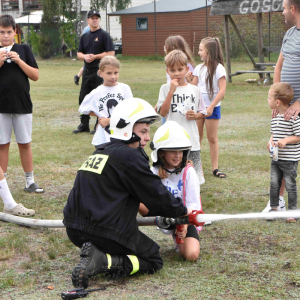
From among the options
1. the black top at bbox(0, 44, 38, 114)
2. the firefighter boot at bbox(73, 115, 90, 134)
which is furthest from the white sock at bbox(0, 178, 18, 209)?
the firefighter boot at bbox(73, 115, 90, 134)

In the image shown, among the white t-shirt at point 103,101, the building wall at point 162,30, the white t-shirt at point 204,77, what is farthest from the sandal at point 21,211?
the building wall at point 162,30

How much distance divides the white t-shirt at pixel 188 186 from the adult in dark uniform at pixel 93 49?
17.7 ft

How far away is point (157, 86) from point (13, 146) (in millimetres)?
9557

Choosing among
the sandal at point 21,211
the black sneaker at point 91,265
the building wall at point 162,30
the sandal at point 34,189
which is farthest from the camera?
the building wall at point 162,30

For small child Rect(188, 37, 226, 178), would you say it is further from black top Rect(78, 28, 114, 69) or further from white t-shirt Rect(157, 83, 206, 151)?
black top Rect(78, 28, 114, 69)

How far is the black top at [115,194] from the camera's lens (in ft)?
10.6

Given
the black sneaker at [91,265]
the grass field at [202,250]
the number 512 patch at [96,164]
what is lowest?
the grass field at [202,250]

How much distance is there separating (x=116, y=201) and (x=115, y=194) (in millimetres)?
50

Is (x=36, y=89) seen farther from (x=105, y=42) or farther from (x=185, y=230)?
(x=185, y=230)

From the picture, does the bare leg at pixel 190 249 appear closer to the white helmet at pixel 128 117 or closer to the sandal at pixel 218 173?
the white helmet at pixel 128 117

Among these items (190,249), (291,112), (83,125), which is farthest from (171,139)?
(83,125)

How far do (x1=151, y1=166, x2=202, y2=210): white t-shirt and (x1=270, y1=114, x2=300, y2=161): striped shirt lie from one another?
3.90ft

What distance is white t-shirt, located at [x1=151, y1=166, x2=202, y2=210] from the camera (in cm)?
389

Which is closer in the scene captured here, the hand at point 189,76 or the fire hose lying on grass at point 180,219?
the fire hose lying on grass at point 180,219
